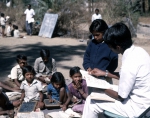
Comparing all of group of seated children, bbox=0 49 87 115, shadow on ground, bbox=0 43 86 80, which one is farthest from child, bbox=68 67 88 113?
shadow on ground, bbox=0 43 86 80

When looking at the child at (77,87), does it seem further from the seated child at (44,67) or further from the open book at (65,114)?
the seated child at (44,67)

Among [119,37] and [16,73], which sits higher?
[119,37]

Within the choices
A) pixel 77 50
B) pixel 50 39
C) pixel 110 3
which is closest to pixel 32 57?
pixel 77 50

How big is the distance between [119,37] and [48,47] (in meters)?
7.85

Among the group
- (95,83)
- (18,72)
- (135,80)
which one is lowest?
(18,72)

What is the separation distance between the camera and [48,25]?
43.1 feet

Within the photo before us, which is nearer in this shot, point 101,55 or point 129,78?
point 129,78

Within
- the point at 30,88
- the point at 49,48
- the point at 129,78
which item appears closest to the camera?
the point at 129,78

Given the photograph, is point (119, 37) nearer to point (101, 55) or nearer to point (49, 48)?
point (101, 55)

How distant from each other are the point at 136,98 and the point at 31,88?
2319 mm

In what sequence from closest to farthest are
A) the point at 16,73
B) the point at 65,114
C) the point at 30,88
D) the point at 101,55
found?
the point at 101,55 → the point at 65,114 → the point at 30,88 → the point at 16,73

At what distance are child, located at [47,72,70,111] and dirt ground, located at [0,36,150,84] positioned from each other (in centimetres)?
178

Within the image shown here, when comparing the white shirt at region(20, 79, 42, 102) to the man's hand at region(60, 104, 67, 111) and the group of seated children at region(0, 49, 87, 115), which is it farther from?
the man's hand at region(60, 104, 67, 111)

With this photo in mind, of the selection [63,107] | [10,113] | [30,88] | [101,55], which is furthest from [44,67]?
[101,55]
